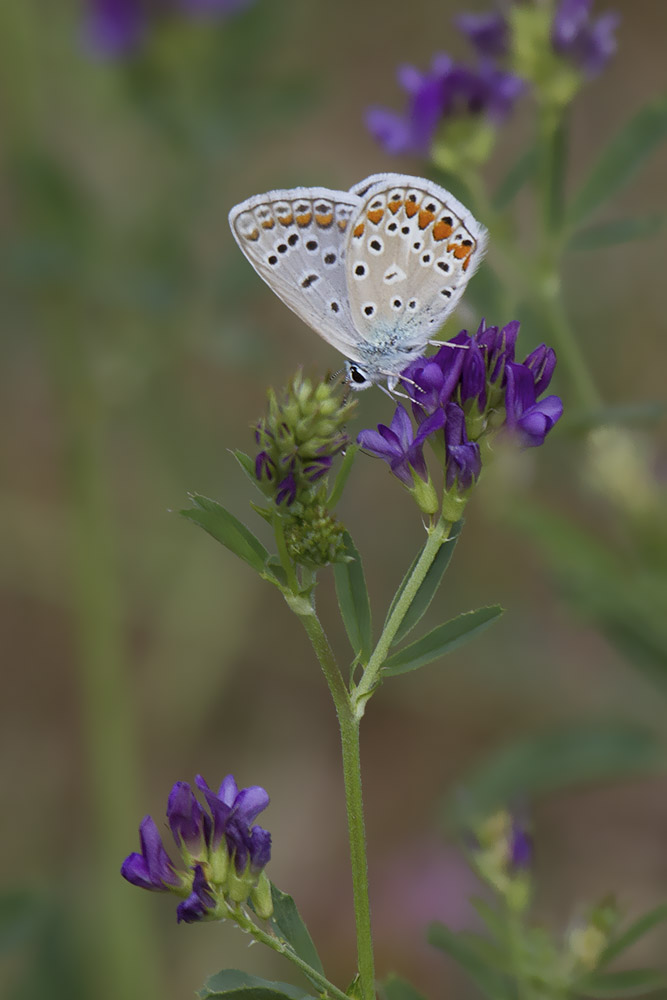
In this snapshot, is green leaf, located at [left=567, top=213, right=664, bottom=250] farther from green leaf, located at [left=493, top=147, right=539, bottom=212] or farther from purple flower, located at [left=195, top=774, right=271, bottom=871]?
purple flower, located at [left=195, top=774, right=271, bottom=871]

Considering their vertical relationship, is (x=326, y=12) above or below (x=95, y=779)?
above

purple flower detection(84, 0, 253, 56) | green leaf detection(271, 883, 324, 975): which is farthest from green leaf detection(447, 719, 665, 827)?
purple flower detection(84, 0, 253, 56)

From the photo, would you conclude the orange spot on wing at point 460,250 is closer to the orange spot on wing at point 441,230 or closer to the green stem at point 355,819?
the orange spot on wing at point 441,230

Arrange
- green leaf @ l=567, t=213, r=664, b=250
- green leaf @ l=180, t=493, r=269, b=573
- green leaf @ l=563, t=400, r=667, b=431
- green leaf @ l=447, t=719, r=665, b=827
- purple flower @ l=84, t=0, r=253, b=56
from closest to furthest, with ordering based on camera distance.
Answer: green leaf @ l=180, t=493, r=269, b=573 < green leaf @ l=563, t=400, r=667, b=431 < green leaf @ l=567, t=213, r=664, b=250 < green leaf @ l=447, t=719, r=665, b=827 < purple flower @ l=84, t=0, r=253, b=56

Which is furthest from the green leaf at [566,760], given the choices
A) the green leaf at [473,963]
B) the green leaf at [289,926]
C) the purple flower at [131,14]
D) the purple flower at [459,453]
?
the purple flower at [131,14]

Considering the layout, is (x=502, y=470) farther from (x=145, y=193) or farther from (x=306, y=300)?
(x=145, y=193)

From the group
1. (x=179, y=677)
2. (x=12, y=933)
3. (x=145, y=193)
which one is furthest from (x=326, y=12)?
(x=12, y=933)

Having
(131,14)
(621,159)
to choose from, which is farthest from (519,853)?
(131,14)
